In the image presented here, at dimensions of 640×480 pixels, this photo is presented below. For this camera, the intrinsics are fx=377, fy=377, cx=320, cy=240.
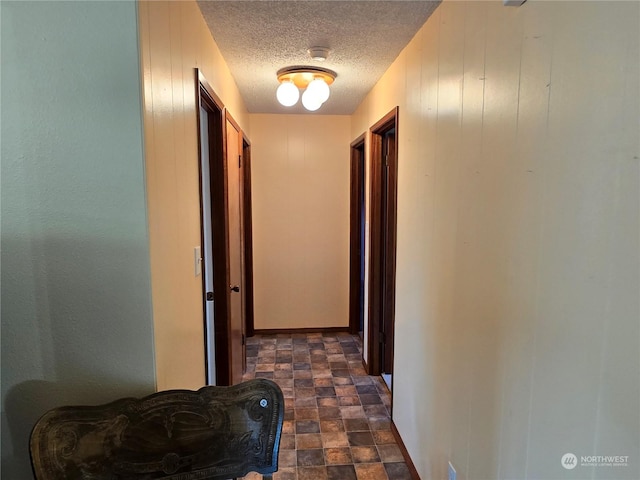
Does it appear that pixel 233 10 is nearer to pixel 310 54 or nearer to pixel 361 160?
pixel 310 54

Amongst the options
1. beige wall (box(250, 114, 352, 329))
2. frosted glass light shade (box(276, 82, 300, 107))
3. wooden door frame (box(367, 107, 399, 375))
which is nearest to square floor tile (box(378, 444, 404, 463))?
wooden door frame (box(367, 107, 399, 375))

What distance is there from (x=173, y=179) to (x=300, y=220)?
2816 mm

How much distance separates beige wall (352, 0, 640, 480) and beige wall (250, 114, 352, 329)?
2.23 m

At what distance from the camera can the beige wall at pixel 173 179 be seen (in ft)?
3.75

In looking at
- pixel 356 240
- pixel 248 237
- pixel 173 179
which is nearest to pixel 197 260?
pixel 173 179

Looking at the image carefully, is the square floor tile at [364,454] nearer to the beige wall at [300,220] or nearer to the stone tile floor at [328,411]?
the stone tile floor at [328,411]

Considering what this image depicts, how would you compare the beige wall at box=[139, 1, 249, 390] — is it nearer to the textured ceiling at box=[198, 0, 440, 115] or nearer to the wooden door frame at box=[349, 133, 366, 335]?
the textured ceiling at box=[198, 0, 440, 115]

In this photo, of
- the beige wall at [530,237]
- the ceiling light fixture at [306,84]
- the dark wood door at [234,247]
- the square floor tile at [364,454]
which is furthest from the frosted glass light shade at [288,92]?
the square floor tile at [364,454]

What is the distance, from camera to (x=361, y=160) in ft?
13.1

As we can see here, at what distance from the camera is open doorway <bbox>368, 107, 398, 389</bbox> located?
307 cm

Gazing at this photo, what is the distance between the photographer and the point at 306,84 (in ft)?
8.80

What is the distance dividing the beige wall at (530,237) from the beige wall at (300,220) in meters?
2.23

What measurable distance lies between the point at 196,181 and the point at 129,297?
715 millimetres

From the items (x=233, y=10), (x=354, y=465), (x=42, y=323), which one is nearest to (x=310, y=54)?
(x=233, y=10)
